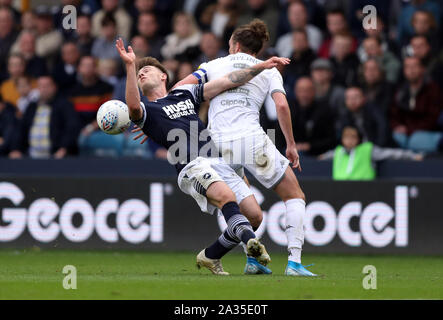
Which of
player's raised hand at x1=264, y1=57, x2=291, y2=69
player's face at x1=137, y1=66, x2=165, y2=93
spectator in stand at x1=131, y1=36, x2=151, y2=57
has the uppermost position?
spectator in stand at x1=131, y1=36, x2=151, y2=57

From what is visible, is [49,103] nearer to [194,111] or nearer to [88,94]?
[88,94]

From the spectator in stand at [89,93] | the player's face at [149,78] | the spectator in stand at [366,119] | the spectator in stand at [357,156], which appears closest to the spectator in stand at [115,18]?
the spectator in stand at [89,93]

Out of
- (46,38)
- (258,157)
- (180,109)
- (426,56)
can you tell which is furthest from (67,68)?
(258,157)

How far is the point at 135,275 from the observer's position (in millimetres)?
8609

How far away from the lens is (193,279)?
7.96m

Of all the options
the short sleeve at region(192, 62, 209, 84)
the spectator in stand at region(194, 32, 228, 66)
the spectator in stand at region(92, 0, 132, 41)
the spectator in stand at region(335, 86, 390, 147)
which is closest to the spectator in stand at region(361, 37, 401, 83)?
the spectator in stand at region(335, 86, 390, 147)

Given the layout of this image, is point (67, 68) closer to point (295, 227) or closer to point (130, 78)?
point (130, 78)

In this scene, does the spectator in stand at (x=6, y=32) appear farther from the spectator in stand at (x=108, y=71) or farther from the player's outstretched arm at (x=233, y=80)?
the player's outstretched arm at (x=233, y=80)

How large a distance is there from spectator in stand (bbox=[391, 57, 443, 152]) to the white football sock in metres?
5.47

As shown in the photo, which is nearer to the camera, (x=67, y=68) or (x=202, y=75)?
(x=202, y=75)

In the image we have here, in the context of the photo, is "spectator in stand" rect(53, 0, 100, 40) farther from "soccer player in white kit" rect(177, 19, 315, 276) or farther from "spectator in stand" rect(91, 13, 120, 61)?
"soccer player in white kit" rect(177, 19, 315, 276)

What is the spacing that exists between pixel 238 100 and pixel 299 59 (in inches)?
239

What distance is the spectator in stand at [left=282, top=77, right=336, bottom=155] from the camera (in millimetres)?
13508

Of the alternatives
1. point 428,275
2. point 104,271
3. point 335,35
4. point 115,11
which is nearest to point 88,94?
point 115,11
